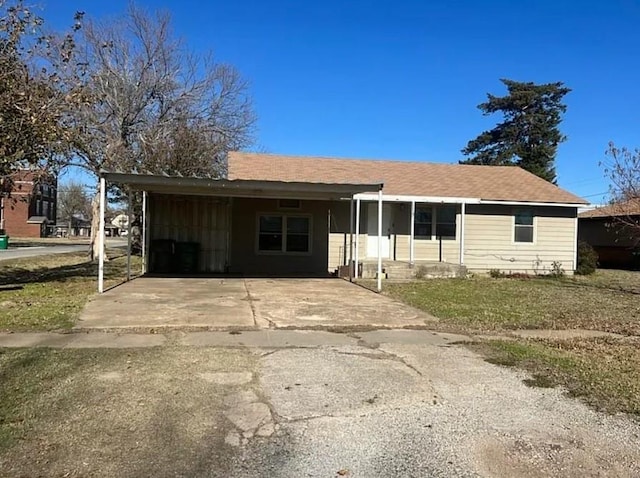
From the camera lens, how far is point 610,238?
28812 millimetres

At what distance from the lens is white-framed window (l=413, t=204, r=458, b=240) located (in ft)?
62.9

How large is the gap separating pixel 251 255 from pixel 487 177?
9990 mm

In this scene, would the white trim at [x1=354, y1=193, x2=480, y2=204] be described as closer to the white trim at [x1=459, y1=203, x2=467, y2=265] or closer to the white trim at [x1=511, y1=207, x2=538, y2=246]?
the white trim at [x1=459, y1=203, x2=467, y2=265]

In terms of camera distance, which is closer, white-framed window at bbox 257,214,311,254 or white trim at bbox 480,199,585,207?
white-framed window at bbox 257,214,311,254

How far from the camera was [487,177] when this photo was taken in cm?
2180

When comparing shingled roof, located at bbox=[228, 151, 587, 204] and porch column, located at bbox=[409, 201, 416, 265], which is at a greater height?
shingled roof, located at bbox=[228, 151, 587, 204]

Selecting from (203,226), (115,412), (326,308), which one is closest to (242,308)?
(326,308)

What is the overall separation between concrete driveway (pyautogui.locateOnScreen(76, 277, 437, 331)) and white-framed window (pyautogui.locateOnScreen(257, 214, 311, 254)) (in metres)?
3.89

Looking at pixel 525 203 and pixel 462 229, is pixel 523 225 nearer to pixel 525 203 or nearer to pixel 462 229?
pixel 525 203

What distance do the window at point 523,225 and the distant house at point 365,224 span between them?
36 mm

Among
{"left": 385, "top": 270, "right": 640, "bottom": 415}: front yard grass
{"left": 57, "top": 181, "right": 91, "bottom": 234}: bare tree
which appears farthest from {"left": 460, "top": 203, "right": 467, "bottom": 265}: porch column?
{"left": 57, "top": 181, "right": 91, "bottom": 234}: bare tree

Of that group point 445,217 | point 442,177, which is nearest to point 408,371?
point 445,217

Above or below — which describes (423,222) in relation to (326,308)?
above

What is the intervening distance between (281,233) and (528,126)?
36.1 metres
